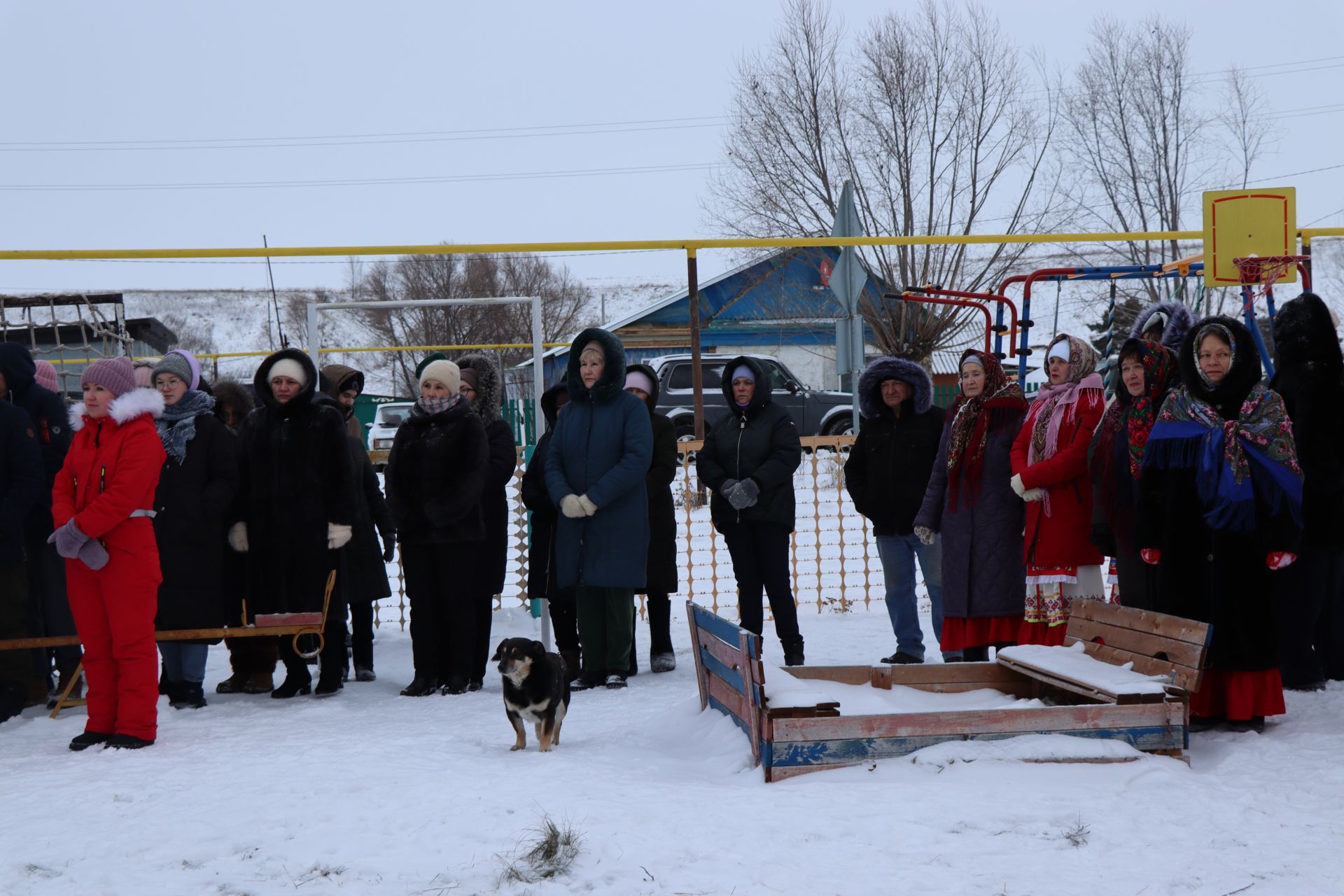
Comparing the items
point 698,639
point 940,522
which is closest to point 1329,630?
point 940,522

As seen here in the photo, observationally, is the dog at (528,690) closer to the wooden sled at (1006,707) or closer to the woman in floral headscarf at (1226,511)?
the wooden sled at (1006,707)

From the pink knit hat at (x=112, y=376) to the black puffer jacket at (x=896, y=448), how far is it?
3.76 m

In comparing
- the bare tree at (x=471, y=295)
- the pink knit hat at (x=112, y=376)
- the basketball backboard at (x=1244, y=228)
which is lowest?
the pink knit hat at (x=112, y=376)

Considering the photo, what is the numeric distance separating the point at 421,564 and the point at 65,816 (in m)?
2.69

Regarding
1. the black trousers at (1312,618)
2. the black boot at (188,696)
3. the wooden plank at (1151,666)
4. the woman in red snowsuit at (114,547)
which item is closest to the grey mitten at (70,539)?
the woman in red snowsuit at (114,547)

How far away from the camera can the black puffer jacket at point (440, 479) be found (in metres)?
6.17

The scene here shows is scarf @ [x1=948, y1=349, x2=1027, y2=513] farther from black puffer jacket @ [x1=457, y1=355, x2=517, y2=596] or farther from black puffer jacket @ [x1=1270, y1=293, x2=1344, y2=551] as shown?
black puffer jacket @ [x1=457, y1=355, x2=517, y2=596]

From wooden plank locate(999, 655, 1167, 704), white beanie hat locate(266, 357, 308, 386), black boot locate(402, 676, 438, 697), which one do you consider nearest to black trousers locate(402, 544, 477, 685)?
black boot locate(402, 676, 438, 697)

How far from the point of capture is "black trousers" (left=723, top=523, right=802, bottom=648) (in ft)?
22.3

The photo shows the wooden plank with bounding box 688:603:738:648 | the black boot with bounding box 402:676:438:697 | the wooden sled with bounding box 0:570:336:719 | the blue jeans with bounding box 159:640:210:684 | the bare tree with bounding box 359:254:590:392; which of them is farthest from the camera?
the bare tree with bounding box 359:254:590:392

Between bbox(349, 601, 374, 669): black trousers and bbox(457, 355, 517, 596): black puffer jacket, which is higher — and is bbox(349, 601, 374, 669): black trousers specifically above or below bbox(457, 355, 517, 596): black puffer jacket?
below

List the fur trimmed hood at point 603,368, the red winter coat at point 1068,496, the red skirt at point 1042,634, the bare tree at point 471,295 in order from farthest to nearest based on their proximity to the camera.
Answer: the bare tree at point 471,295
the fur trimmed hood at point 603,368
the red skirt at point 1042,634
the red winter coat at point 1068,496

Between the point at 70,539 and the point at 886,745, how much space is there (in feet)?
10.7

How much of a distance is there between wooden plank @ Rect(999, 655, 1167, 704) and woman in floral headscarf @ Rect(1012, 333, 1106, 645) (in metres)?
0.65
